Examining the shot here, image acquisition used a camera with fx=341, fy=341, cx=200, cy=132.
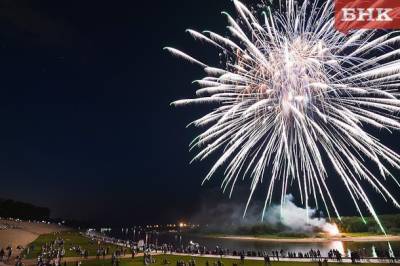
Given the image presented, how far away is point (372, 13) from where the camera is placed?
51.3 feet

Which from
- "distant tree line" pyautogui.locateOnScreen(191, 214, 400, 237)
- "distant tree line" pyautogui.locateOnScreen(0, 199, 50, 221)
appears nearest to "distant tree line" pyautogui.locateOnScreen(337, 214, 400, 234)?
"distant tree line" pyautogui.locateOnScreen(191, 214, 400, 237)

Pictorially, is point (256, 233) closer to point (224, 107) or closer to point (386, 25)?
point (224, 107)

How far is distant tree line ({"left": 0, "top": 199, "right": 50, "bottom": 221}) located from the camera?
5498 inches

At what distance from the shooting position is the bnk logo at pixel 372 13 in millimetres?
15289

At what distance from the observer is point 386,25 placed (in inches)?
626

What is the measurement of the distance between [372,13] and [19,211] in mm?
164037

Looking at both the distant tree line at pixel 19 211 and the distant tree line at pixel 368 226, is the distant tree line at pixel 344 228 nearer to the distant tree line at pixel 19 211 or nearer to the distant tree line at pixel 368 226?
the distant tree line at pixel 368 226

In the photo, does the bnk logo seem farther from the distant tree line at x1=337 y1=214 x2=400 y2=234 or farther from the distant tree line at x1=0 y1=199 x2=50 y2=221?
the distant tree line at x1=0 y1=199 x2=50 y2=221

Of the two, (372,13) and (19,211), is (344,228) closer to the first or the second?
(372,13)

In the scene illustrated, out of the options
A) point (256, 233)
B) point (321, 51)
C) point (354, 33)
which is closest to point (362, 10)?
point (321, 51)

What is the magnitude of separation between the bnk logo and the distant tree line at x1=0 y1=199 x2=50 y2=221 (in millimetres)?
147113

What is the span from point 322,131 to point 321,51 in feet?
17.1

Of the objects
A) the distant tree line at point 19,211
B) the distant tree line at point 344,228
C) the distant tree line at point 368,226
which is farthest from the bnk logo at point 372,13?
the distant tree line at point 19,211

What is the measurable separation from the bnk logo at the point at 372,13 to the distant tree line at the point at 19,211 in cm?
14711
